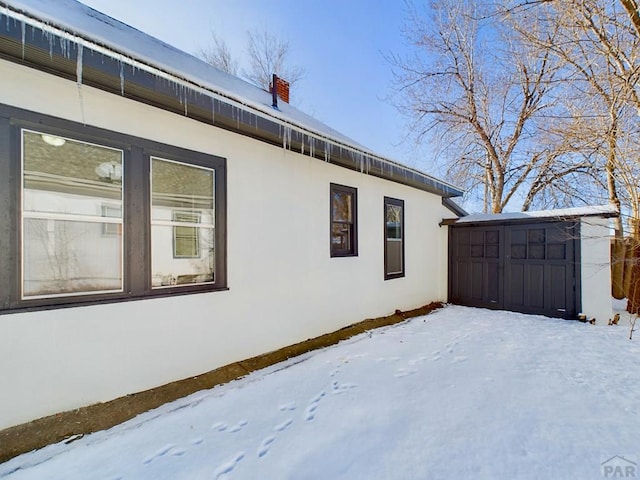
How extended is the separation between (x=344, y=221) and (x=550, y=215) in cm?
428

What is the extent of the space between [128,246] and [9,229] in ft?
2.63

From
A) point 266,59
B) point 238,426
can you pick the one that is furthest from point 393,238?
point 266,59

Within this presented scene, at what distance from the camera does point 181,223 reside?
335 cm

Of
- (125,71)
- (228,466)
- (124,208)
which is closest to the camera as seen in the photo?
(228,466)

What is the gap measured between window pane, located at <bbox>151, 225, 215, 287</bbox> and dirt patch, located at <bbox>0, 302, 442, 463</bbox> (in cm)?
103

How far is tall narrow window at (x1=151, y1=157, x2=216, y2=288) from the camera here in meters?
3.16

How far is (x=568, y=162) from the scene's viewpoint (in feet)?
34.1

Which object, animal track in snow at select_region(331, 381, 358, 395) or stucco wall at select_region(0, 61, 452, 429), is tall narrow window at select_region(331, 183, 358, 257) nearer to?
stucco wall at select_region(0, 61, 452, 429)

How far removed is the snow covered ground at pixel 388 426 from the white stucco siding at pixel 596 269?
2.26 meters

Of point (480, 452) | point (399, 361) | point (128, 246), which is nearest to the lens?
point (480, 452)

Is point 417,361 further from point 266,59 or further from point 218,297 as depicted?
point 266,59

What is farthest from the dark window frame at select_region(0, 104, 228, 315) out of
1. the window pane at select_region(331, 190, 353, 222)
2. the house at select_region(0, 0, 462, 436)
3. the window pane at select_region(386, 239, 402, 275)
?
the window pane at select_region(386, 239, 402, 275)

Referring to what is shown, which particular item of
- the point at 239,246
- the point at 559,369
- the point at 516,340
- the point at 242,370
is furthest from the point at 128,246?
the point at 516,340

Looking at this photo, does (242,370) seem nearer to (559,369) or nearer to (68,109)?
(68,109)
